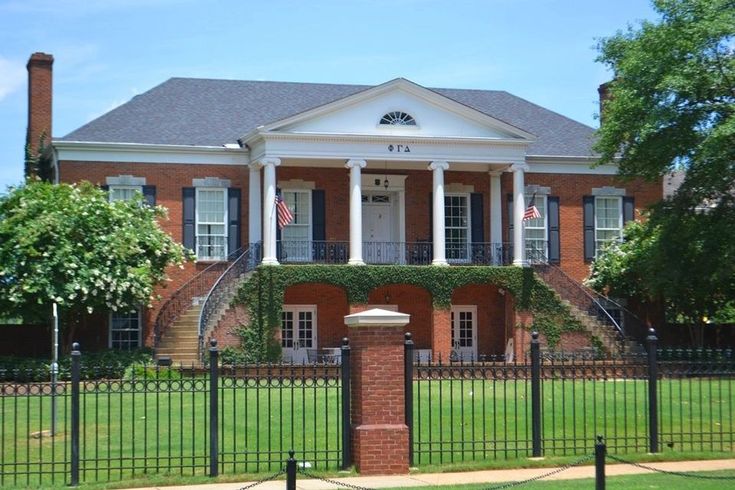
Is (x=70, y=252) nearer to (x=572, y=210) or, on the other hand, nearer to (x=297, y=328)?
(x=297, y=328)

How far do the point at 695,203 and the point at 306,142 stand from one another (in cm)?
1161

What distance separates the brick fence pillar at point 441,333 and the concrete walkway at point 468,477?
61.1ft

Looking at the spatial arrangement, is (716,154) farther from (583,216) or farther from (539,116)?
(539,116)

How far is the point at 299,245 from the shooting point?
122 ft

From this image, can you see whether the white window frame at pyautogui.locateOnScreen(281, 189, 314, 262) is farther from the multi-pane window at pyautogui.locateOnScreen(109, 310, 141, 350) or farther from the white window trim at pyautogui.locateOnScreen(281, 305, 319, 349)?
the multi-pane window at pyautogui.locateOnScreen(109, 310, 141, 350)

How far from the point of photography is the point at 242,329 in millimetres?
33812

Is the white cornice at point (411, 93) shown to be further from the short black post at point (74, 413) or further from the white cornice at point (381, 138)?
the short black post at point (74, 413)

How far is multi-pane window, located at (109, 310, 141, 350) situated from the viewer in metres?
35.4

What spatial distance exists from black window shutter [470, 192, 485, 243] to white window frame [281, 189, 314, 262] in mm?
5487

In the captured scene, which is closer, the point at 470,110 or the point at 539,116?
the point at 470,110

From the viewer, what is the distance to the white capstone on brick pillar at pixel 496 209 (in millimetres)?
38188

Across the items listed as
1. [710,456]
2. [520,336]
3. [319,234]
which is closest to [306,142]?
[319,234]

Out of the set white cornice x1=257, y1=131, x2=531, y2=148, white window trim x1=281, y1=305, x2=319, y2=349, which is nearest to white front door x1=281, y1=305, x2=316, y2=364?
white window trim x1=281, y1=305, x2=319, y2=349

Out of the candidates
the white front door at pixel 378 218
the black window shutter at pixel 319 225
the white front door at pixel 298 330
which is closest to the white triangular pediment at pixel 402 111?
the black window shutter at pixel 319 225
